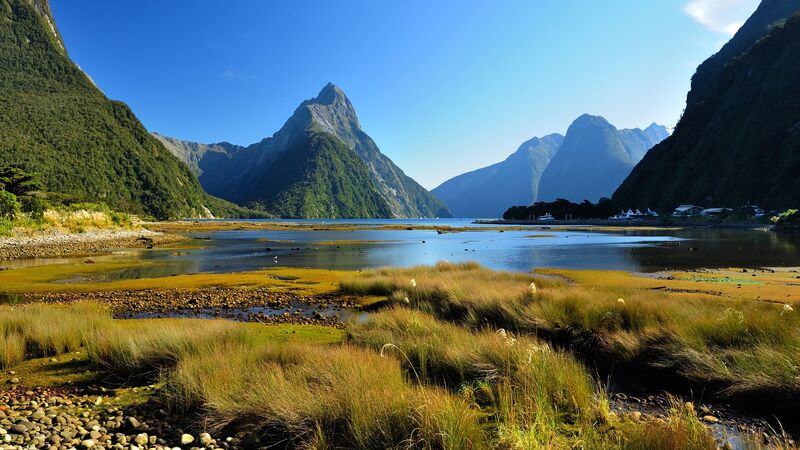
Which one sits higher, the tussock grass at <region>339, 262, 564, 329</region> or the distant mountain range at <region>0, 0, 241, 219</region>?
the distant mountain range at <region>0, 0, 241, 219</region>

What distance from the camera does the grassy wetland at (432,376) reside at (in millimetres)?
4750

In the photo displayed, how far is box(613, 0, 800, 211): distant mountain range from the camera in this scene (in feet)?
351

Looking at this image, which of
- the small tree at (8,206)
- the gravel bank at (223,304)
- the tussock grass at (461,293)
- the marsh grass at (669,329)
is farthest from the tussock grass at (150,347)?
the small tree at (8,206)

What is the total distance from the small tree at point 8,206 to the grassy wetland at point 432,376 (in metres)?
49.5

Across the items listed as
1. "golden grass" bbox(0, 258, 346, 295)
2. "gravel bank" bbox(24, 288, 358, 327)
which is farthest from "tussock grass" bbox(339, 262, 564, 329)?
"golden grass" bbox(0, 258, 346, 295)

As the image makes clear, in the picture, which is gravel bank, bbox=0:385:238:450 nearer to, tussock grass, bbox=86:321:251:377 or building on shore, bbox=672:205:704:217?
tussock grass, bbox=86:321:251:377

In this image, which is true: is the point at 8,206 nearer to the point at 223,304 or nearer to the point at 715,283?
the point at 223,304

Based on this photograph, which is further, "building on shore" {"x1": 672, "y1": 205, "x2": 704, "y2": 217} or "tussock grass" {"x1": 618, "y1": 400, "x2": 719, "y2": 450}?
"building on shore" {"x1": 672, "y1": 205, "x2": 704, "y2": 217}

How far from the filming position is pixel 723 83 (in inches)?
5625

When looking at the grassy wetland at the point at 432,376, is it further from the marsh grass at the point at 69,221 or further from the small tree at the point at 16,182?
the small tree at the point at 16,182

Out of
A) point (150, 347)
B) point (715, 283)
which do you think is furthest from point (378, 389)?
point (715, 283)

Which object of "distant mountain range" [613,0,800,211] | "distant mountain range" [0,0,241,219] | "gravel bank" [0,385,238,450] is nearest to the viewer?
"gravel bank" [0,385,238,450]

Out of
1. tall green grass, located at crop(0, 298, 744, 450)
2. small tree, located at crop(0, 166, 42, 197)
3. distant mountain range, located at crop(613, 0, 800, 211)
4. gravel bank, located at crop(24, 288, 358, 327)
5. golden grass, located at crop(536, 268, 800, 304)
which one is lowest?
golden grass, located at crop(536, 268, 800, 304)

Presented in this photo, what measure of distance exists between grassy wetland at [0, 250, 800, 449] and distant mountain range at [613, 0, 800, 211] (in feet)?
408
